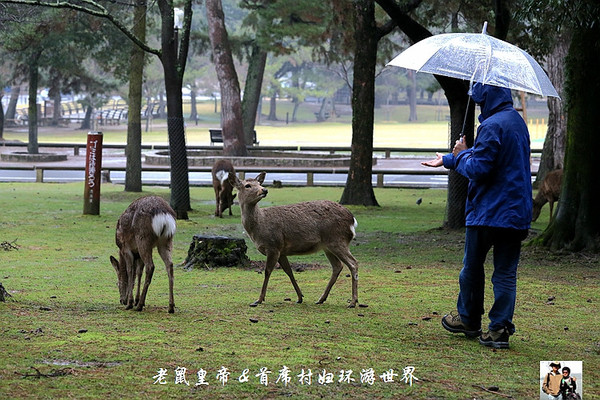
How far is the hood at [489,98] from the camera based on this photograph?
672cm

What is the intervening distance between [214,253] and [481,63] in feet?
18.6

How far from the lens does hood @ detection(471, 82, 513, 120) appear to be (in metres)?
6.72

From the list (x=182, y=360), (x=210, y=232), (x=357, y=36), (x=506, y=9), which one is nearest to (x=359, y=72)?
(x=357, y=36)

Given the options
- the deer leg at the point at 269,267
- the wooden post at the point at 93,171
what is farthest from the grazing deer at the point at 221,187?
the deer leg at the point at 269,267

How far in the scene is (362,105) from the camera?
66.0 feet

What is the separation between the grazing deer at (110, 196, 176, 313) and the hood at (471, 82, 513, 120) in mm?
2876

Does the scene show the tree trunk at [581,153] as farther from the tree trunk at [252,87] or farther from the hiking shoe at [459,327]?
the tree trunk at [252,87]

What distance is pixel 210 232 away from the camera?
15.7 m

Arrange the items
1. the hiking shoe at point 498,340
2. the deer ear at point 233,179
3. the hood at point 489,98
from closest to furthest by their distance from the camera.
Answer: the hiking shoe at point 498,340, the hood at point 489,98, the deer ear at point 233,179

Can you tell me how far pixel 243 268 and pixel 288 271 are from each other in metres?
3.19

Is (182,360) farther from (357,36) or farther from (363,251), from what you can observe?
(357,36)

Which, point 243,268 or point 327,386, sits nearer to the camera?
point 327,386

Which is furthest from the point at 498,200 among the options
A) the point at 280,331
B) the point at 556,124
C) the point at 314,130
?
the point at 314,130

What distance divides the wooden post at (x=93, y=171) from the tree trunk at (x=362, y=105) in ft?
18.3
